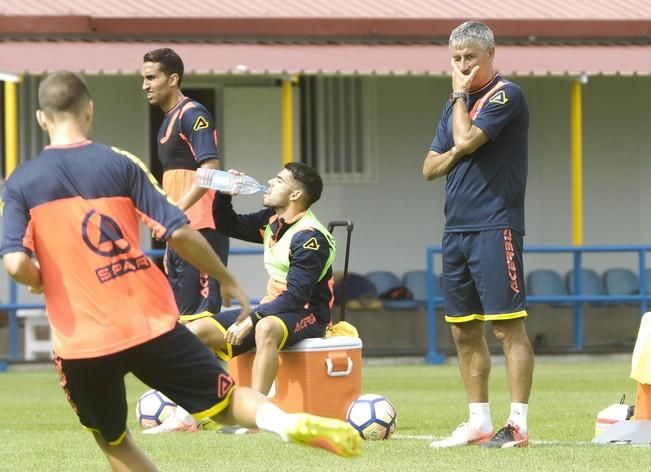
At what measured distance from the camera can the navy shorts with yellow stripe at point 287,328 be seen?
30.8 ft

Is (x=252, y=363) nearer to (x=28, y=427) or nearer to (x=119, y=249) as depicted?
(x=28, y=427)

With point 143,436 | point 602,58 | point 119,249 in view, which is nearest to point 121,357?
point 119,249

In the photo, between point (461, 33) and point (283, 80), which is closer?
point (461, 33)

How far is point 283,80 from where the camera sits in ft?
59.4

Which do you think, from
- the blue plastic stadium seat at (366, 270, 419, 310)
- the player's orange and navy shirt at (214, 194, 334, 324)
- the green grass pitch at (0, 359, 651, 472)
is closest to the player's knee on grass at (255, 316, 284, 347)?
the player's orange and navy shirt at (214, 194, 334, 324)

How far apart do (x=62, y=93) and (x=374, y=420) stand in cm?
382

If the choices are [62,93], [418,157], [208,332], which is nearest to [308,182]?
[208,332]

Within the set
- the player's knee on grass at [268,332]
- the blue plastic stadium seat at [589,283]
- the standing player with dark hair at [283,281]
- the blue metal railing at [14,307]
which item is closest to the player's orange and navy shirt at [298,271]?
the standing player with dark hair at [283,281]

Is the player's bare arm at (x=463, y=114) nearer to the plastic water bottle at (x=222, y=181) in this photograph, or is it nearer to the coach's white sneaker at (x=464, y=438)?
the plastic water bottle at (x=222, y=181)

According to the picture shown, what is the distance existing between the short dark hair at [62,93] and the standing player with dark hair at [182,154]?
3.74 metres

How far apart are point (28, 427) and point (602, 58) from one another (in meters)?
10.4

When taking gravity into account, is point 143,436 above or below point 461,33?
below

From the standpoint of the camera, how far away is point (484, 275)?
841 centimetres

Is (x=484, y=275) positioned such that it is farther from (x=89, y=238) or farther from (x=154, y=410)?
(x=89, y=238)
